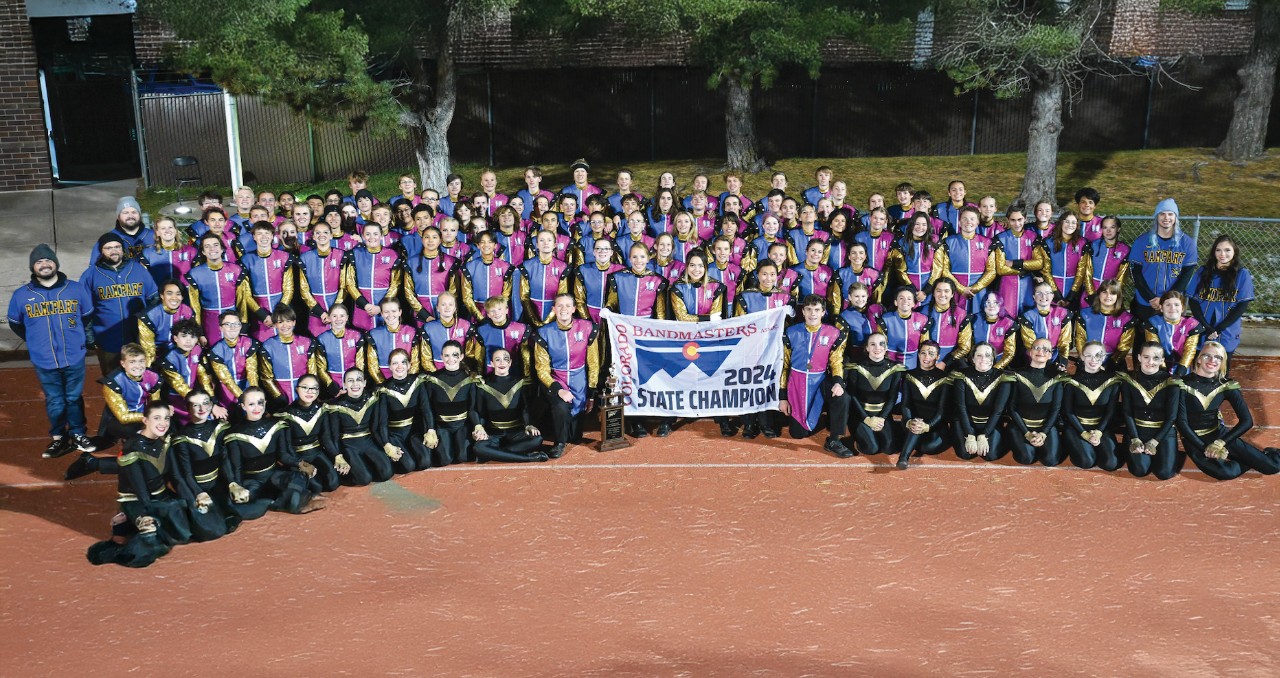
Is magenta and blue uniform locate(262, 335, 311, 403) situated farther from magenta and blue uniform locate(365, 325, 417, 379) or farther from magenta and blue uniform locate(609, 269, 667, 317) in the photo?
magenta and blue uniform locate(609, 269, 667, 317)

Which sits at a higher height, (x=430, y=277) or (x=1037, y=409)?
(x=430, y=277)

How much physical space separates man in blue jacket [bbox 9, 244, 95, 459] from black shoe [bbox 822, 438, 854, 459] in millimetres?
7074

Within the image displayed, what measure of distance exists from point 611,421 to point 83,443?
503 centimetres

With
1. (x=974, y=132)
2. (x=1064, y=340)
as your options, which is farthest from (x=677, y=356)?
(x=974, y=132)

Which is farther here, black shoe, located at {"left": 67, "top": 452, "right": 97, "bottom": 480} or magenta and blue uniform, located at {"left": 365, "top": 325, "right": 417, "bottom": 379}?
magenta and blue uniform, located at {"left": 365, "top": 325, "right": 417, "bottom": 379}

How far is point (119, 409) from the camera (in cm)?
1030

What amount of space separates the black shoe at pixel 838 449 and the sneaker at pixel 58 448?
7339mm

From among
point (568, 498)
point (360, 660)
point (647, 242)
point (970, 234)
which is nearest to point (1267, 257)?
point (970, 234)

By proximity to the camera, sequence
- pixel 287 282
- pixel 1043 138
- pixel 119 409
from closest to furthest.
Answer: pixel 119 409, pixel 287 282, pixel 1043 138

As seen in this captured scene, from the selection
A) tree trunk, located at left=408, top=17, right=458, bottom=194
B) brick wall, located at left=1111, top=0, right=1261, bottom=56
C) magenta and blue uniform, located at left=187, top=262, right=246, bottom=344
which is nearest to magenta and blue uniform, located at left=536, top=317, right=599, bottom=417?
magenta and blue uniform, located at left=187, top=262, right=246, bottom=344

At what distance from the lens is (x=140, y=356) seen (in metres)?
10.2

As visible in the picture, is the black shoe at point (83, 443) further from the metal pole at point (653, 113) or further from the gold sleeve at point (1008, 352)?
the metal pole at point (653, 113)

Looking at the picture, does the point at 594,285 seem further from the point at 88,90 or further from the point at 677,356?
the point at 88,90

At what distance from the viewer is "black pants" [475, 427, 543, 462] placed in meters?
11.0
